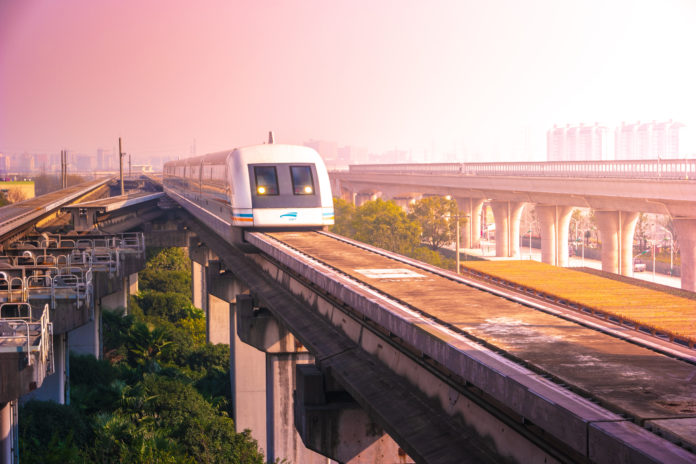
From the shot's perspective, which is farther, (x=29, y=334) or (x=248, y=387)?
(x=248, y=387)

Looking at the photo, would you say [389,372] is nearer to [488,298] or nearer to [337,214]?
[488,298]

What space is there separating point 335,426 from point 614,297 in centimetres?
1590

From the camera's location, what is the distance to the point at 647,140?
152000 mm

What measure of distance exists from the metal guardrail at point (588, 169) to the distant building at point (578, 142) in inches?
3541

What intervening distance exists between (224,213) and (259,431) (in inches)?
476

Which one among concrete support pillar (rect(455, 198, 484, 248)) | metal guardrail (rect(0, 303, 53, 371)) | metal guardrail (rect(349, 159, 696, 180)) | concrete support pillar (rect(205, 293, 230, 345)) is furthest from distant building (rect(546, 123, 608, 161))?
metal guardrail (rect(0, 303, 53, 371))

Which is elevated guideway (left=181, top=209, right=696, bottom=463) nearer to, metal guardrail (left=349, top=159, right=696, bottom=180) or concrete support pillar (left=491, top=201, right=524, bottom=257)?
metal guardrail (left=349, top=159, right=696, bottom=180)

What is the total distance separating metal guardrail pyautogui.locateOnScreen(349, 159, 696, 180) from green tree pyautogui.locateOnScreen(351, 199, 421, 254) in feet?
27.1

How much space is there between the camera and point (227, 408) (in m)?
37.1

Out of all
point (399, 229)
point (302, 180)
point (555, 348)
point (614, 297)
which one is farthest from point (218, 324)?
point (555, 348)

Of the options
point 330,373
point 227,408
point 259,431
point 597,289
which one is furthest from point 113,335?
point 330,373

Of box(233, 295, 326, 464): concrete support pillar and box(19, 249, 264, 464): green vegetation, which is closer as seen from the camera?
box(233, 295, 326, 464): concrete support pillar

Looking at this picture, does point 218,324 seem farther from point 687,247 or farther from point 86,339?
point 687,247

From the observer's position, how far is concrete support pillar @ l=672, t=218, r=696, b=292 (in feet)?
125
